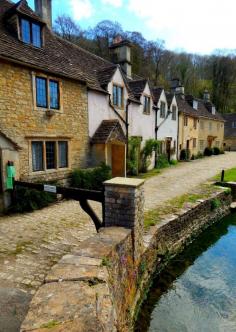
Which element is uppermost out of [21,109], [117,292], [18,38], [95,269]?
[18,38]

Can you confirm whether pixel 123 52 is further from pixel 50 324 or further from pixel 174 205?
pixel 50 324

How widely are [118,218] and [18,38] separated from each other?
983cm

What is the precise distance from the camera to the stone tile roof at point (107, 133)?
45.5ft

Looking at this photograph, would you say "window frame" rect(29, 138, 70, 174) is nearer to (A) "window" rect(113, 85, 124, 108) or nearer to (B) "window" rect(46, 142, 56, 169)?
(B) "window" rect(46, 142, 56, 169)

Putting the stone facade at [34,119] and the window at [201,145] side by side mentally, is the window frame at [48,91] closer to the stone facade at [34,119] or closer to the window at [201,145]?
the stone facade at [34,119]

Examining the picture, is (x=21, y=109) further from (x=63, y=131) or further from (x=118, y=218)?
(x=118, y=218)

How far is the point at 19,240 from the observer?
22.7 feet

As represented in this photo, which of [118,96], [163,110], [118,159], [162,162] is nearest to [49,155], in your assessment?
[118,159]

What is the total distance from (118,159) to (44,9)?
31.9ft

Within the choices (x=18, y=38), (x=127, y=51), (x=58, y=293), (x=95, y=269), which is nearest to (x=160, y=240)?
(x=95, y=269)

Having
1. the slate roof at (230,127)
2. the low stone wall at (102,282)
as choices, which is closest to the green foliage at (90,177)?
the low stone wall at (102,282)

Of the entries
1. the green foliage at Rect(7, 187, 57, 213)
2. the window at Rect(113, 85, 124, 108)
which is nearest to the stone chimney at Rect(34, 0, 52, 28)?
the window at Rect(113, 85, 124, 108)

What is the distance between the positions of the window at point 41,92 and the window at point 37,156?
1.79 m

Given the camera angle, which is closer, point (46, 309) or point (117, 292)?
point (46, 309)
